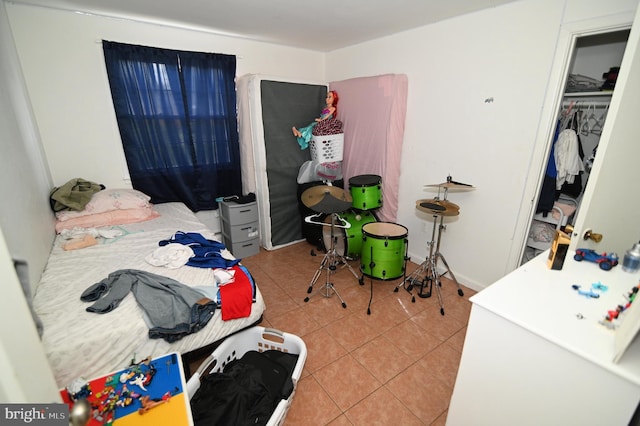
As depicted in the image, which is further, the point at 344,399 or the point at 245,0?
the point at 245,0

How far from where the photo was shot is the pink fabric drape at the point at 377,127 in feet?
10.3

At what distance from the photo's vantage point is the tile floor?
5.45ft

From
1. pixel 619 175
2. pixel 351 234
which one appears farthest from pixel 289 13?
pixel 619 175

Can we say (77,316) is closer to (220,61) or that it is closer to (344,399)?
(344,399)

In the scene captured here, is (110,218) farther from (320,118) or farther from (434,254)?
(434,254)

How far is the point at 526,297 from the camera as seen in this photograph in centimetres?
115

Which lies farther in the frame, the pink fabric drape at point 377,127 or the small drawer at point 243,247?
the small drawer at point 243,247

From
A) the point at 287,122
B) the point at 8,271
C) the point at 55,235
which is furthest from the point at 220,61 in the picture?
the point at 8,271

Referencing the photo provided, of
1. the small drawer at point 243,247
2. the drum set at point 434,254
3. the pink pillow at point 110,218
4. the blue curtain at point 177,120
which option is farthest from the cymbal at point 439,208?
the pink pillow at point 110,218

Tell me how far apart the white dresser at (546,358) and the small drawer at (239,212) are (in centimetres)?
269

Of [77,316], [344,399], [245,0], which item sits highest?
[245,0]

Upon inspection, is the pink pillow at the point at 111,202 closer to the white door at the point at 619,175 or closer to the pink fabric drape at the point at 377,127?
the pink fabric drape at the point at 377,127

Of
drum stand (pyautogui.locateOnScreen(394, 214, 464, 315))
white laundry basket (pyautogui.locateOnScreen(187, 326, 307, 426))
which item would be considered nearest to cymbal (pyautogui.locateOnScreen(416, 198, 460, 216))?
drum stand (pyautogui.locateOnScreen(394, 214, 464, 315))

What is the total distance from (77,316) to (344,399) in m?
1.58
